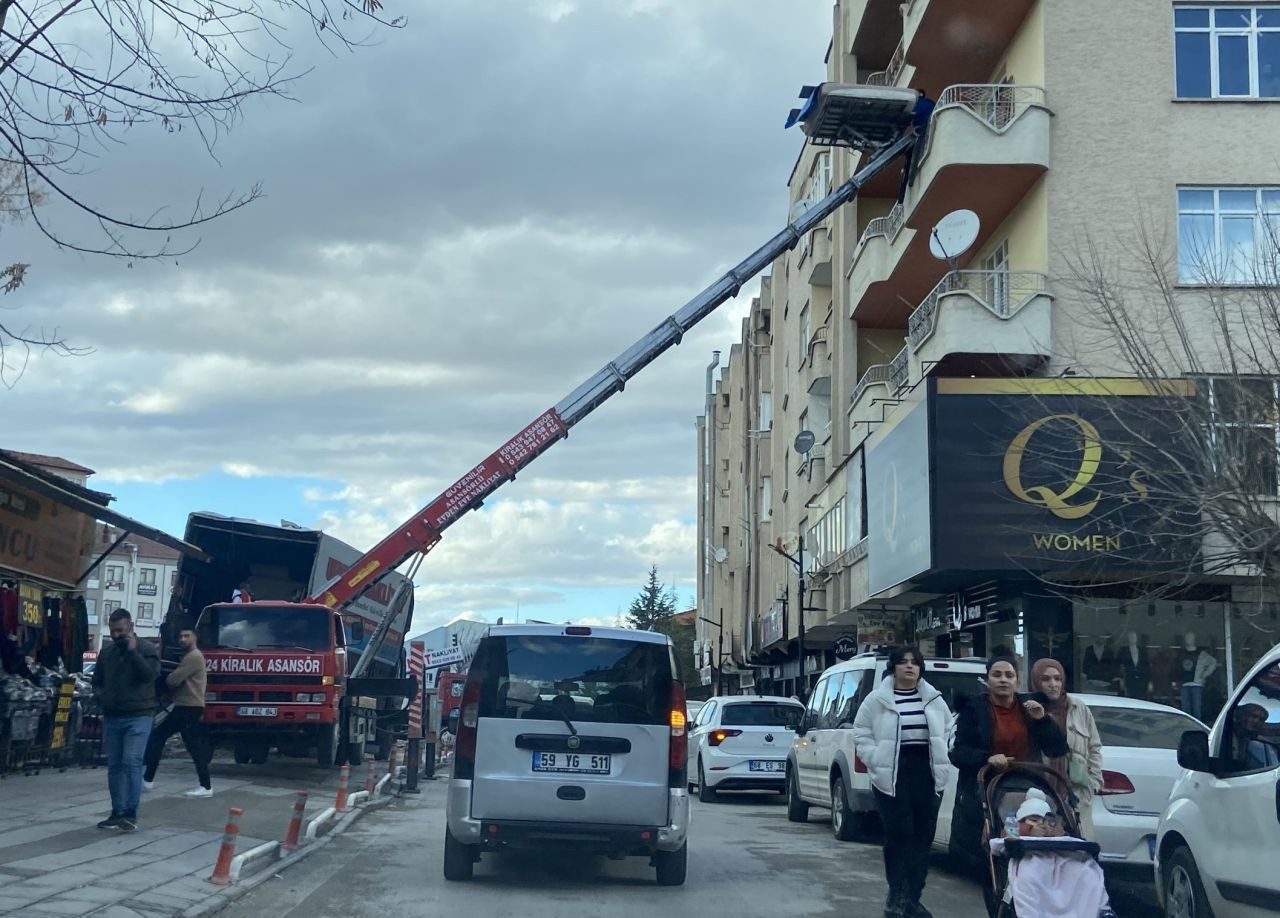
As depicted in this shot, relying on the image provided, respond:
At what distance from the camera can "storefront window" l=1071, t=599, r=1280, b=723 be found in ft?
70.8

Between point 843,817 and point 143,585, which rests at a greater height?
point 143,585

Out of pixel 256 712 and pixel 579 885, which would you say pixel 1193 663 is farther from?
pixel 579 885

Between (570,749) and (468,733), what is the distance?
768 millimetres

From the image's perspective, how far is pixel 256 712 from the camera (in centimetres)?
1927

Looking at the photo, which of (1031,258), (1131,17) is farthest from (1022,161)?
(1131,17)

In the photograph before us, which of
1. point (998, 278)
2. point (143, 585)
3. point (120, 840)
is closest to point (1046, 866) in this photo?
point (120, 840)

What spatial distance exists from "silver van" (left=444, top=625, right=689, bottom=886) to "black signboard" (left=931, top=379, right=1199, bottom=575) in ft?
35.2

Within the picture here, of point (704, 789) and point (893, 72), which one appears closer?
point (704, 789)

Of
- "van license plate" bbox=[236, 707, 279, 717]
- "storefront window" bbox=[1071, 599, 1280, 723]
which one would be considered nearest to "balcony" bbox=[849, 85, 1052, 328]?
"storefront window" bbox=[1071, 599, 1280, 723]

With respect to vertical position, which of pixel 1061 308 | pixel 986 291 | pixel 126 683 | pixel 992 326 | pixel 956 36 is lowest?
pixel 126 683

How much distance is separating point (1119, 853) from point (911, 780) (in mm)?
1975

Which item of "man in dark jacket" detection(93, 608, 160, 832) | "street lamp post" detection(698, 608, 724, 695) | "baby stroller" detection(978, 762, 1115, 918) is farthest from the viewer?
"street lamp post" detection(698, 608, 724, 695)

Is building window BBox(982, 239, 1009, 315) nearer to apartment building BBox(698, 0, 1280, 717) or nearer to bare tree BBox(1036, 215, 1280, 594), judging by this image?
apartment building BBox(698, 0, 1280, 717)

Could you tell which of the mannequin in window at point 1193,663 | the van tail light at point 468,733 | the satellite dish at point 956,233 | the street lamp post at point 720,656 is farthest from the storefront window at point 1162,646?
the street lamp post at point 720,656
